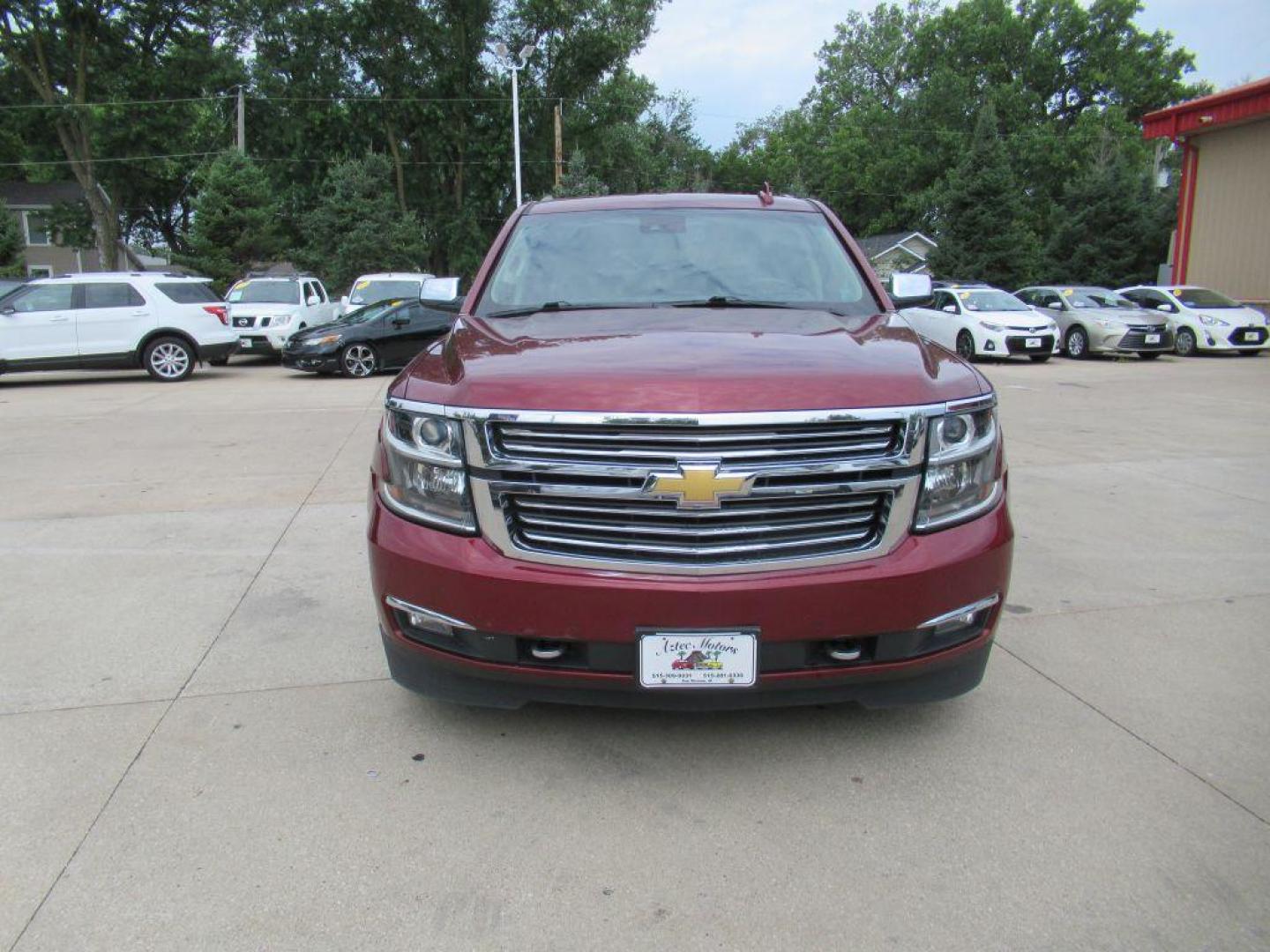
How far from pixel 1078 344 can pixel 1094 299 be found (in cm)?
131

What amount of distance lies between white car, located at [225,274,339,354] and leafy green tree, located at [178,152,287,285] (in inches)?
460

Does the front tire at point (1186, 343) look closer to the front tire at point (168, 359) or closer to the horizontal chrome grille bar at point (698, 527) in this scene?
the front tire at point (168, 359)

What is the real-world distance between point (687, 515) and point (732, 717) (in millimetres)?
1031

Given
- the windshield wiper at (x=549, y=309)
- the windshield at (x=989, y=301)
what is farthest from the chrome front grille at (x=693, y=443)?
the windshield at (x=989, y=301)

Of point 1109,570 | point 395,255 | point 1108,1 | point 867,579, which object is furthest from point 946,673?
point 1108,1

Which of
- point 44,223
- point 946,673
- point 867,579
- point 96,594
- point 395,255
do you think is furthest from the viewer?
point 44,223

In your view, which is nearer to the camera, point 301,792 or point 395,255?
point 301,792

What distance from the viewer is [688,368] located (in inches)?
112

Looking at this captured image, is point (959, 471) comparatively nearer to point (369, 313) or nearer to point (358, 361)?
point (358, 361)

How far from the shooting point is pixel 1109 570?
511 centimetres

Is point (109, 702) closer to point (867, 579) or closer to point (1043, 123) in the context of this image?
point (867, 579)

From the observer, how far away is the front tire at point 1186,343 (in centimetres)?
2028

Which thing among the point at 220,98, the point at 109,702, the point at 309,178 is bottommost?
the point at 109,702

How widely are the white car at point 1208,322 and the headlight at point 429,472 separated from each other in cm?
→ 2117
